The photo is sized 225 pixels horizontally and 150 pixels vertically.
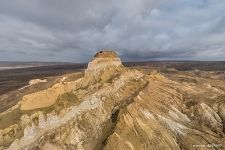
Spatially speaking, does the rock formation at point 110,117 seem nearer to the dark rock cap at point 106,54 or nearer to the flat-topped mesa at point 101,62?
the flat-topped mesa at point 101,62

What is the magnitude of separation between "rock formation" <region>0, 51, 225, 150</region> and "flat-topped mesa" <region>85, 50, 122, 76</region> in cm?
15

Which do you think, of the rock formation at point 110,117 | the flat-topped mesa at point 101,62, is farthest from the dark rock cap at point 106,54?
the rock formation at point 110,117

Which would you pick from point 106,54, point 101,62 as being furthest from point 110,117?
point 106,54

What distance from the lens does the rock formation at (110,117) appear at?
1383 inches

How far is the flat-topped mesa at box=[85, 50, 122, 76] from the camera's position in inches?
1940

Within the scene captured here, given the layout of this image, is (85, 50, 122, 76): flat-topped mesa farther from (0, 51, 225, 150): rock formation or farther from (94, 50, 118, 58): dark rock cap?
(0, 51, 225, 150): rock formation

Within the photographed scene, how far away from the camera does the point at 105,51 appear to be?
50.5 meters

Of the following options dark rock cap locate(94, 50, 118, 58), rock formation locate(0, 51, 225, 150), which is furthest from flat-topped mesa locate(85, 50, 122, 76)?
rock formation locate(0, 51, 225, 150)

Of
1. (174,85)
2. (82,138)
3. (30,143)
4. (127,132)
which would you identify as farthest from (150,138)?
(174,85)

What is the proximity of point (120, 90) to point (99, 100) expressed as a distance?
4.42 m

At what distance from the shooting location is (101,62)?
4984cm

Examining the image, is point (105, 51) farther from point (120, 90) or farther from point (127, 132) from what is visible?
point (127, 132)

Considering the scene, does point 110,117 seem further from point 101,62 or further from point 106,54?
point 106,54

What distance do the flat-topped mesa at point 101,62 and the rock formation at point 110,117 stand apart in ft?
0.49
